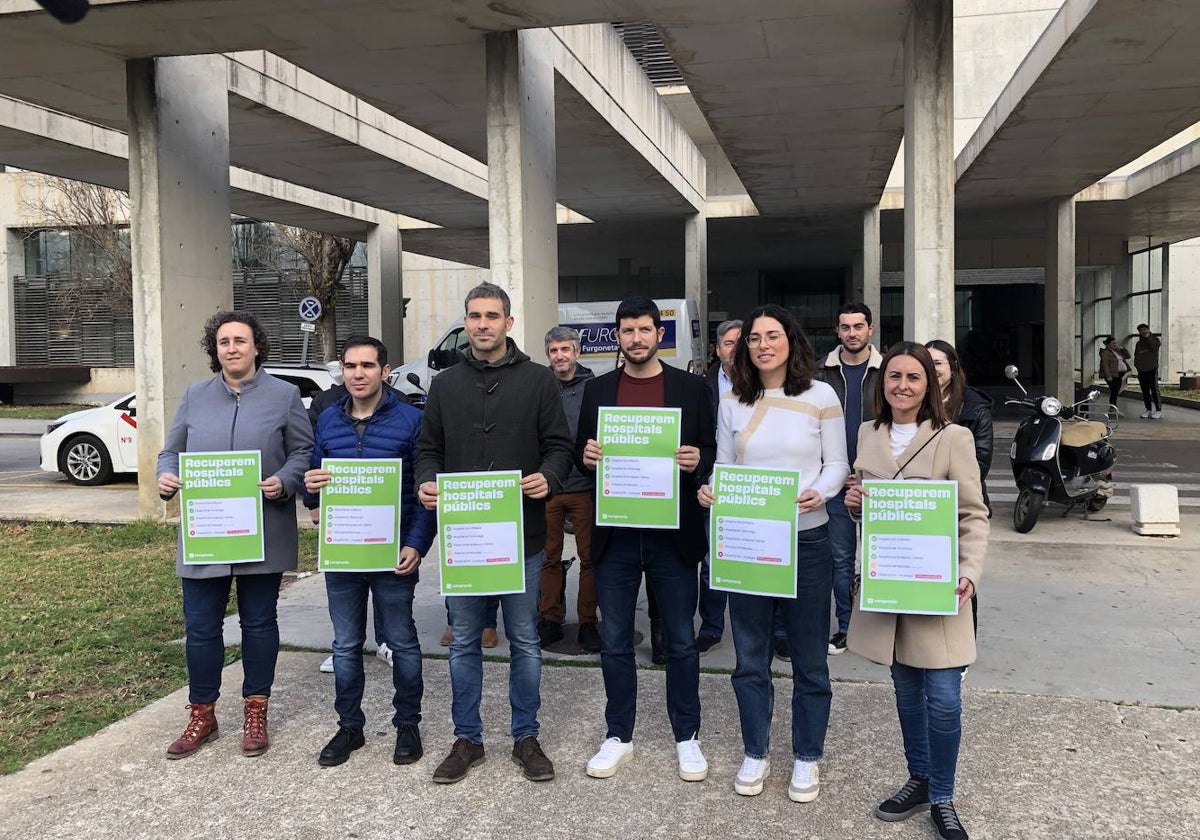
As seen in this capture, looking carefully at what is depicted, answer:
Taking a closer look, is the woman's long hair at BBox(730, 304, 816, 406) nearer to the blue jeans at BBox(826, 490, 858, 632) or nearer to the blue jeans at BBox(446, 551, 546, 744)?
the blue jeans at BBox(446, 551, 546, 744)

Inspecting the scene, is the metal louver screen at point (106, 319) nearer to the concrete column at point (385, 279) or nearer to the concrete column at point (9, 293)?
the concrete column at point (9, 293)

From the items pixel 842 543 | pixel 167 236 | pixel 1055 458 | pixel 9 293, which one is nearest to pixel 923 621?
pixel 842 543

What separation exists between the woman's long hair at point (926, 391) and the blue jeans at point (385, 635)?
2099 mm

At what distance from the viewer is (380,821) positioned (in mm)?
3738

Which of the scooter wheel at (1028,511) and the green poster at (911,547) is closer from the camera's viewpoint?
the green poster at (911,547)

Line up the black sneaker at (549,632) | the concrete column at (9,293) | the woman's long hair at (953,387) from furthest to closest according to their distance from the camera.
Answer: the concrete column at (9,293)
the black sneaker at (549,632)
the woman's long hair at (953,387)

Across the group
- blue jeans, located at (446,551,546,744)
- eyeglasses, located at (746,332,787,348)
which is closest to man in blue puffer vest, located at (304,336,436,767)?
blue jeans, located at (446,551,546,744)

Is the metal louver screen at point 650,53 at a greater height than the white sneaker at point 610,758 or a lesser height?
greater

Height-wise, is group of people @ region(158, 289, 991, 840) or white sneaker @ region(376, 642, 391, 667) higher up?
group of people @ region(158, 289, 991, 840)

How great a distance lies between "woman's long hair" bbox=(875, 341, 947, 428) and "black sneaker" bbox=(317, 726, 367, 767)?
8.38 ft

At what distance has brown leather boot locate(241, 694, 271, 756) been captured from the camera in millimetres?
4352

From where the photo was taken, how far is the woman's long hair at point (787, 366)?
395 cm

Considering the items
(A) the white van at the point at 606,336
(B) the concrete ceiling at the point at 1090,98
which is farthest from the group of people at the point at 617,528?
(A) the white van at the point at 606,336

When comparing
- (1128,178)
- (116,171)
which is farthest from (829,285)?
(116,171)
